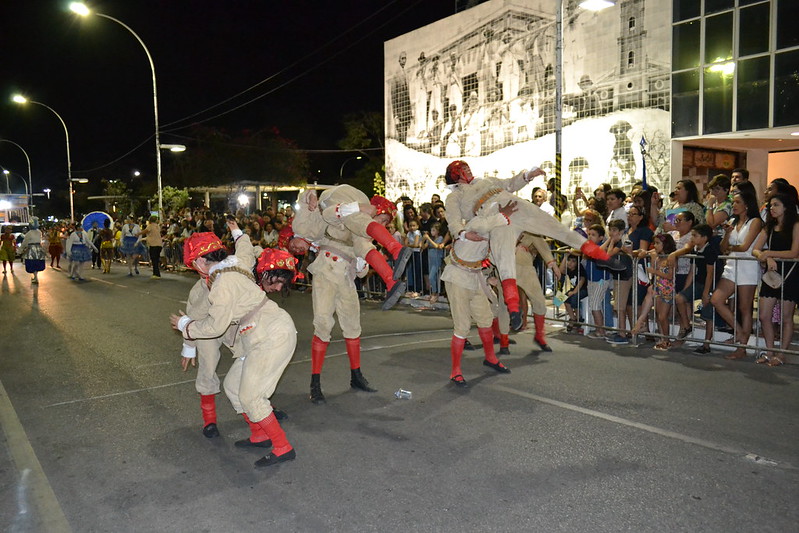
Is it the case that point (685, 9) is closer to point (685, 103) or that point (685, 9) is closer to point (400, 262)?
point (685, 103)

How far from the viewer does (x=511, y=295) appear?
592cm

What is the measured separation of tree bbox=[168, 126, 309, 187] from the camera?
3881cm

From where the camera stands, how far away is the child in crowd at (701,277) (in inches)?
312

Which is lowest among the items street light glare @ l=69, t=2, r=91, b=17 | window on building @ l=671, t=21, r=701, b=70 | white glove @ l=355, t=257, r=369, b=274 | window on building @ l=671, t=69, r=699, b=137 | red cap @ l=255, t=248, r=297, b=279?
white glove @ l=355, t=257, r=369, b=274

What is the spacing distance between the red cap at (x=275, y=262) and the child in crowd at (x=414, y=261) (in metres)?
7.53

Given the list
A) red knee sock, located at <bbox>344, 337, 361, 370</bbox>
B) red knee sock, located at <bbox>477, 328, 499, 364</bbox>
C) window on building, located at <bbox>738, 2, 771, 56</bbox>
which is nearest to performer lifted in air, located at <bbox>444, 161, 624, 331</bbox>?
red knee sock, located at <bbox>477, 328, 499, 364</bbox>

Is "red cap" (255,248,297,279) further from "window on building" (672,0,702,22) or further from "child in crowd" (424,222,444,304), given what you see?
"window on building" (672,0,702,22)

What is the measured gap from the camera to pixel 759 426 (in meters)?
5.21

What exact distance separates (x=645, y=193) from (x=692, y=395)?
413 cm

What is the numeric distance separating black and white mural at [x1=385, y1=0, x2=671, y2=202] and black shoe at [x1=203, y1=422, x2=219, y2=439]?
15.1 meters

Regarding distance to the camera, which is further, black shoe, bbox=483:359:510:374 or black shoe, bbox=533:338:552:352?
black shoe, bbox=533:338:552:352

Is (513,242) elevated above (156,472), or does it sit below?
above

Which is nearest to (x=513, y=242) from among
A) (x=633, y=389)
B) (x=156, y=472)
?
(x=633, y=389)

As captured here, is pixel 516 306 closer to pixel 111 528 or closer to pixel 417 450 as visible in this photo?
pixel 417 450
